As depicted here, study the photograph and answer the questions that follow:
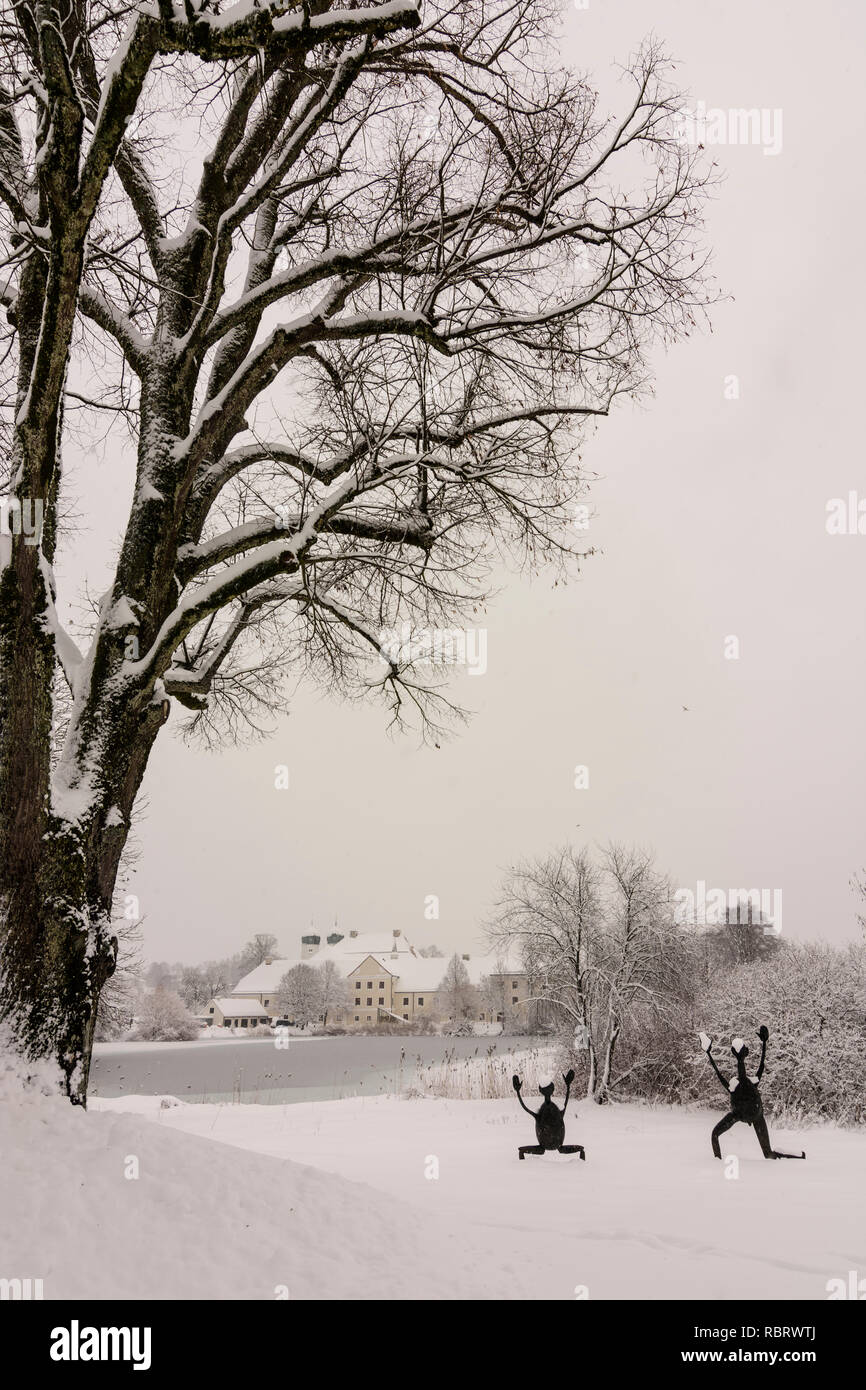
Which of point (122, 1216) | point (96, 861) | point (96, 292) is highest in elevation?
point (96, 292)

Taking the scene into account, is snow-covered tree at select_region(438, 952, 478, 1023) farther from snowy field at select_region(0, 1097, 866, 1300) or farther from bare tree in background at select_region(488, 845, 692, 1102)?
snowy field at select_region(0, 1097, 866, 1300)

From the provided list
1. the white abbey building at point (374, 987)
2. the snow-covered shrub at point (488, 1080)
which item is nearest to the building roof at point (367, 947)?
the white abbey building at point (374, 987)

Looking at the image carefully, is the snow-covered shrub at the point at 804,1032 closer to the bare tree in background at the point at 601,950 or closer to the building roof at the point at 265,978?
the bare tree in background at the point at 601,950

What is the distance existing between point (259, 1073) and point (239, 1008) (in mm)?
64496

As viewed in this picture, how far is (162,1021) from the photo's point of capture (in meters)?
58.2

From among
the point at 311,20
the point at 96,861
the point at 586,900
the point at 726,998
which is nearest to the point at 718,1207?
the point at 96,861

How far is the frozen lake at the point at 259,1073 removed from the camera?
22469 millimetres

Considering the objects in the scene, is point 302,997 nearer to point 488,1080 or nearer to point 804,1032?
point 488,1080

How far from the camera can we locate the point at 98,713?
19.4 ft

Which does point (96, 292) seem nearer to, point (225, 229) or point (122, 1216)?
point (225, 229)

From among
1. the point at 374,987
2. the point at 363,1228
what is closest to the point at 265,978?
the point at 374,987

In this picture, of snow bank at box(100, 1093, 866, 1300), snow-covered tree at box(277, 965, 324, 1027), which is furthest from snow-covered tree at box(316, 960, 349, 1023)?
snow bank at box(100, 1093, 866, 1300)

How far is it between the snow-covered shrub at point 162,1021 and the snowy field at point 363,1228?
56.0m
